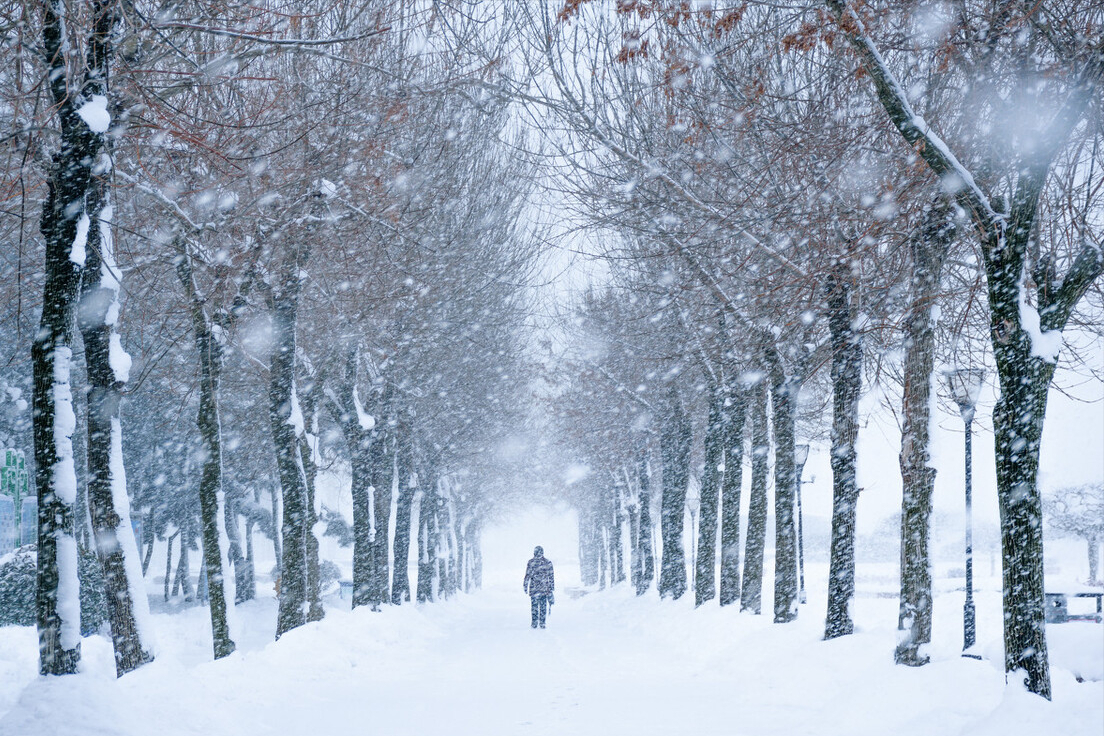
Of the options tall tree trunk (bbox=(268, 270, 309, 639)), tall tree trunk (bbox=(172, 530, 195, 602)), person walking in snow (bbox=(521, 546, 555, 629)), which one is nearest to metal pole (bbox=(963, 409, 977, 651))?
tall tree trunk (bbox=(268, 270, 309, 639))

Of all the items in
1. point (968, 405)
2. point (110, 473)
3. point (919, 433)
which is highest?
point (968, 405)

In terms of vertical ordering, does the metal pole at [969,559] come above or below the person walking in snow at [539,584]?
above

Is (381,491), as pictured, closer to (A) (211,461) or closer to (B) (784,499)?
(A) (211,461)

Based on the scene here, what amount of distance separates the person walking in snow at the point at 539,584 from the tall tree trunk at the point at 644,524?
7.02 m

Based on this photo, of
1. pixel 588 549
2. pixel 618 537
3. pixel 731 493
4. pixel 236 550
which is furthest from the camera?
pixel 588 549

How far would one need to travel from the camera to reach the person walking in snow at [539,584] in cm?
2295

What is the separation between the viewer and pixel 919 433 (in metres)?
9.43

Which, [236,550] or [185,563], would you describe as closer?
[236,550]

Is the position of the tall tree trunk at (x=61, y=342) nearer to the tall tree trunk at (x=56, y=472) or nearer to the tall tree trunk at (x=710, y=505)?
the tall tree trunk at (x=56, y=472)

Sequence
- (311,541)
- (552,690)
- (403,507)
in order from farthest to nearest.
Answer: (403,507)
(311,541)
(552,690)

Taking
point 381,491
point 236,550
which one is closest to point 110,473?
point 381,491

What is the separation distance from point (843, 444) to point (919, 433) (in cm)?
245

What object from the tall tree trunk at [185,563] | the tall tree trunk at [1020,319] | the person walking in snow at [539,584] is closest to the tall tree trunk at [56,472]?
the tall tree trunk at [1020,319]

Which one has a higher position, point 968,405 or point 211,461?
point 968,405
